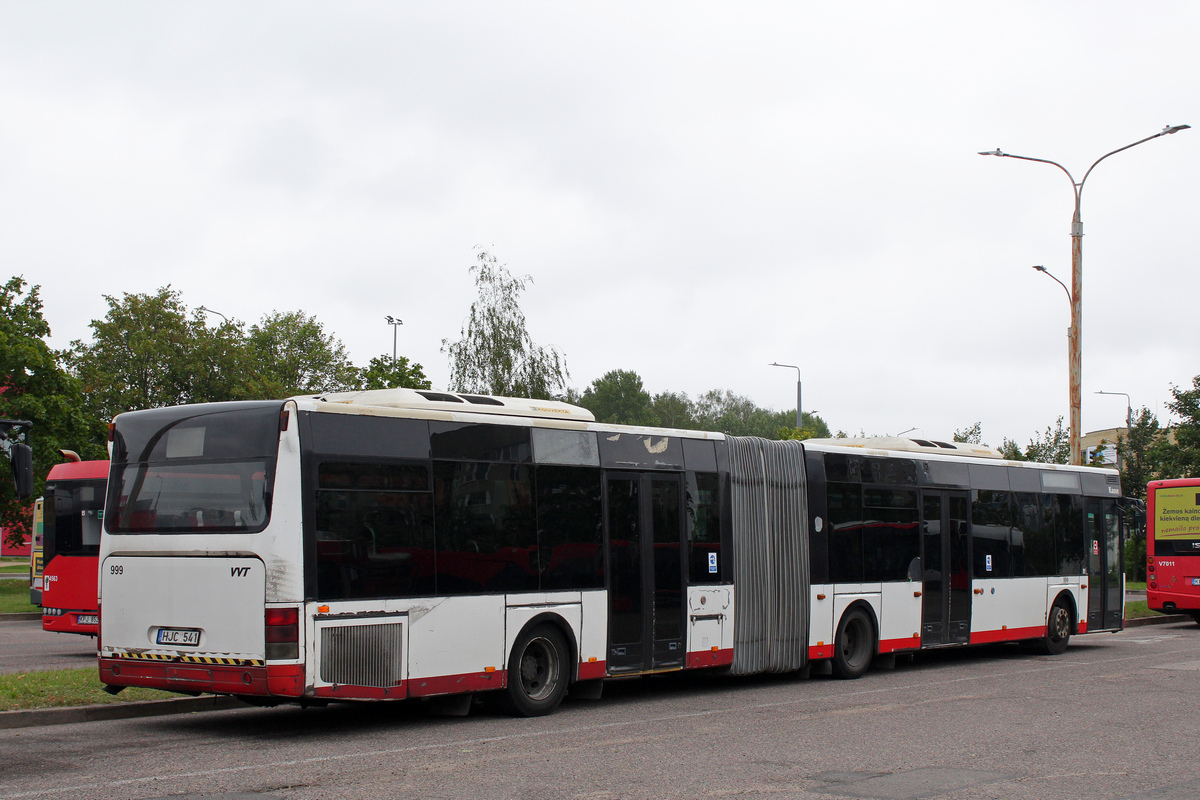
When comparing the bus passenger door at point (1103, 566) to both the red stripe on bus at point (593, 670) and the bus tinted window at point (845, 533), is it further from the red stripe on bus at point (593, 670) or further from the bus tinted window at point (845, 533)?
the red stripe on bus at point (593, 670)

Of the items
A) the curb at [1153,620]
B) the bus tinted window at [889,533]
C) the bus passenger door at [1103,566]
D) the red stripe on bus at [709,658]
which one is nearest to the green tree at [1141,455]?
the curb at [1153,620]

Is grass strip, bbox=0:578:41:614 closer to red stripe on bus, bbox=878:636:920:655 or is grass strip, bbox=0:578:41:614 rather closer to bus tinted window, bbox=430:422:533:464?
red stripe on bus, bbox=878:636:920:655

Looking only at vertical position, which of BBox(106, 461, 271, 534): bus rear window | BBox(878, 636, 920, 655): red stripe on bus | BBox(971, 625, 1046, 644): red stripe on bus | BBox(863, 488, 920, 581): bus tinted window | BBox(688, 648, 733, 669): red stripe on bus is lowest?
BBox(971, 625, 1046, 644): red stripe on bus

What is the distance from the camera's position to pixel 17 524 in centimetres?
3906

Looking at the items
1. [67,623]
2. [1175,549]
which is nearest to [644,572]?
[67,623]

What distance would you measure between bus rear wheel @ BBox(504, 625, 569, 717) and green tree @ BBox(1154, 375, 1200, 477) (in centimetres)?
3473

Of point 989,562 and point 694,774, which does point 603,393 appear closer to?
point 989,562

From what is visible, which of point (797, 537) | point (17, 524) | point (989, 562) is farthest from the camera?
point (17, 524)

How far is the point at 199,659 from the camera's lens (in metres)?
10.5

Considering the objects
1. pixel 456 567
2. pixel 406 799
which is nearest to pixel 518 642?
pixel 456 567

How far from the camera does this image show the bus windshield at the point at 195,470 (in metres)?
10.5

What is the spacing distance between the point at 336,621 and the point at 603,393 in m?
115

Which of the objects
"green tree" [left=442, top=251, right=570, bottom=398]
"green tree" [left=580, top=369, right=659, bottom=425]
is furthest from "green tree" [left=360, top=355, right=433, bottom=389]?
"green tree" [left=580, top=369, right=659, bottom=425]

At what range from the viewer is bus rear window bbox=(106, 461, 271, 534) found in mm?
10484
